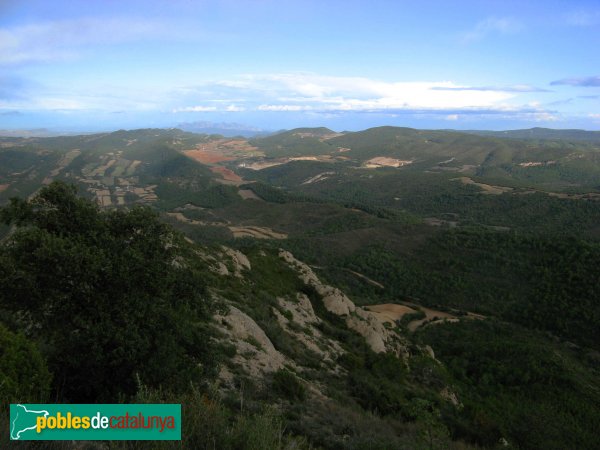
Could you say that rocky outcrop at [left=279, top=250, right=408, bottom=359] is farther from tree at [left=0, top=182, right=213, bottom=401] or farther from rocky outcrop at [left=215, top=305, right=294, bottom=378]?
tree at [left=0, top=182, right=213, bottom=401]

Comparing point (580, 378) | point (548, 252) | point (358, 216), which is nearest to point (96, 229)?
point (580, 378)

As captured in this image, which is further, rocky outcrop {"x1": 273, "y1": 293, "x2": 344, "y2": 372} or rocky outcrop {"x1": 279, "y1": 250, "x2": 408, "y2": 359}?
rocky outcrop {"x1": 279, "y1": 250, "x2": 408, "y2": 359}

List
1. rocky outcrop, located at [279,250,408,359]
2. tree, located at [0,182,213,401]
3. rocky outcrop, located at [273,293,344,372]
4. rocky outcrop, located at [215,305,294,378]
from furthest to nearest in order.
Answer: rocky outcrop, located at [279,250,408,359], rocky outcrop, located at [273,293,344,372], rocky outcrop, located at [215,305,294,378], tree, located at [0,182,213,401]

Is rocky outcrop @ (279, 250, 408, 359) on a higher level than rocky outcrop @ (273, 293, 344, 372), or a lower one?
lower

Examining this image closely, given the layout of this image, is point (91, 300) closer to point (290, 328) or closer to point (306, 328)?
point (290, 328)

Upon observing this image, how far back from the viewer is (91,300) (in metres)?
9.90

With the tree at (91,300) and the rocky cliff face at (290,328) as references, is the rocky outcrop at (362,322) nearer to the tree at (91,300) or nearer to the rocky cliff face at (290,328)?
the rocky cliff face at (290,328)

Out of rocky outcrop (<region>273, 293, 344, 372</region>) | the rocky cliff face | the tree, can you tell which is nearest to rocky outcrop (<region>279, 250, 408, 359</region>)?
the rocky cliff face

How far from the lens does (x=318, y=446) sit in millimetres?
9086

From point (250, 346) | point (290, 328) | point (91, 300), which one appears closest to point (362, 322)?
point (290, 328)

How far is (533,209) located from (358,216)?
54.4 meters

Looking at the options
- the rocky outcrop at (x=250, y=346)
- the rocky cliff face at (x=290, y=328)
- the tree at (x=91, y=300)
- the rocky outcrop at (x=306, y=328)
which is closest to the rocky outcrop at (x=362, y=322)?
the rocky cliff face at (x=290, y=328)

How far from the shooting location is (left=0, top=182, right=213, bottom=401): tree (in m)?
9.29

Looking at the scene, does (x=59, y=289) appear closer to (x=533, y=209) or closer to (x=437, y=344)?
(x=437, y=344)
